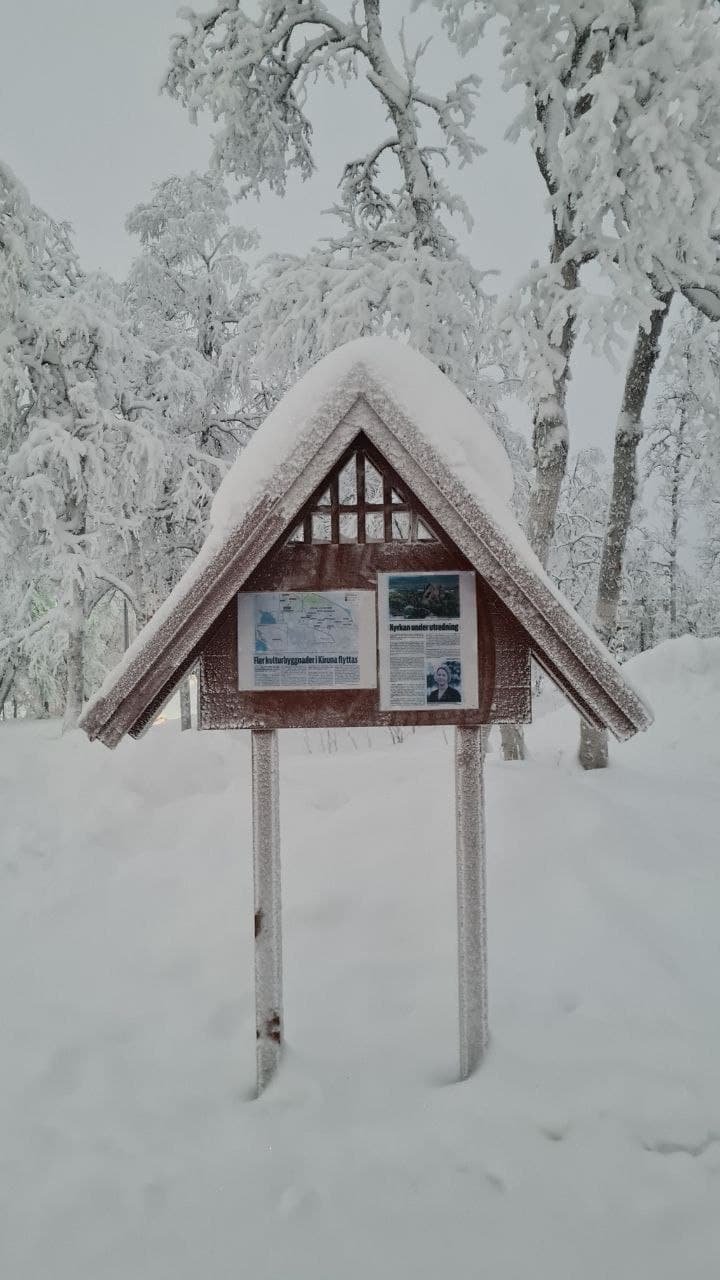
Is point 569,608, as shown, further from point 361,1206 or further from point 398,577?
point 361,1206

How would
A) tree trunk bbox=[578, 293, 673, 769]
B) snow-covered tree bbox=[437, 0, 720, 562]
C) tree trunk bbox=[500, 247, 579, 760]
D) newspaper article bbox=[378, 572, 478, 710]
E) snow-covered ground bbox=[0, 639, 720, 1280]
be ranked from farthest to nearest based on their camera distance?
tree trunk bbox=[578, 293, 673, 769] < tree trunk bbox=[500, 247, 579, 760] < snow-covered tree bbox=[437, 0, 720, 562] < newspaper article bbox=[378, 572, 478, 710] < snow-covered ground bbox=[0, 639, 720, 1280]

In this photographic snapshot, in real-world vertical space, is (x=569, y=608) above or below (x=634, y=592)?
below

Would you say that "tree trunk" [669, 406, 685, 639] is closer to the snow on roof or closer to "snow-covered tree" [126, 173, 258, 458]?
"snow-covered tree" [126, 173, 258, 458]

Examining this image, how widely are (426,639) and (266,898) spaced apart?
4.50 ft

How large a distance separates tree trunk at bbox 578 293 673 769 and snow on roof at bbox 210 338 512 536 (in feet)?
16.8

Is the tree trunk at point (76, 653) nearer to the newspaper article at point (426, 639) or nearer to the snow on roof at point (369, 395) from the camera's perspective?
the snow on roof at point (369, 395)

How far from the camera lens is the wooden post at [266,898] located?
9.87 feet

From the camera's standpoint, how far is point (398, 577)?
2797 mm

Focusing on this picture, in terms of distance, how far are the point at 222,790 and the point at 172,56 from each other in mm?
8733

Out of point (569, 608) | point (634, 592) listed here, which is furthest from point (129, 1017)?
point (634, 592)

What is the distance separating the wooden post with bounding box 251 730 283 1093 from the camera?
9.87 ft

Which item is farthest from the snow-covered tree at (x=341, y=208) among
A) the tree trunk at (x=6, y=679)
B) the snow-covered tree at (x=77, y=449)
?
the tree trunk at (x=6, y=679)

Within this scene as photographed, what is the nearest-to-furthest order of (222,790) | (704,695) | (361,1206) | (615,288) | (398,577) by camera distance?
(361,1206) < (398,577) < (615,288) < (222,790) < (704,695)

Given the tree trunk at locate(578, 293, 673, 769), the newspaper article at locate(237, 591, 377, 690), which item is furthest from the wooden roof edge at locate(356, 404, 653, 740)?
the tree trunk at locate(578, 293, 673, 769)
